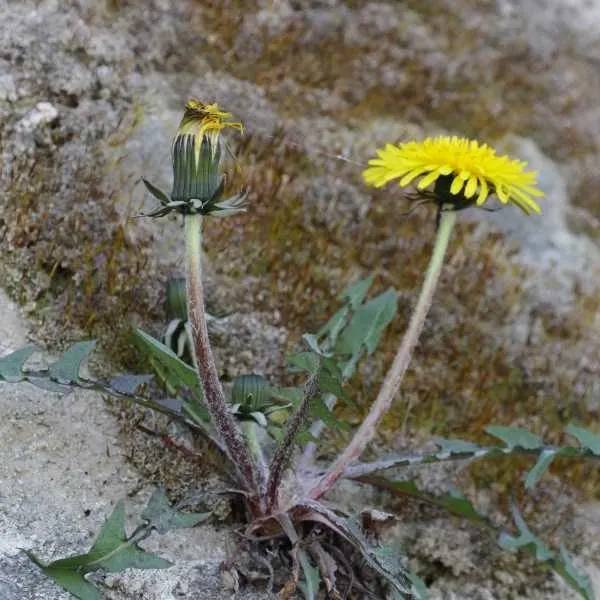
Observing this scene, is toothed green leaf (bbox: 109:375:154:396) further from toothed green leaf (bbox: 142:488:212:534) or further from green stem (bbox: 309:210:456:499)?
green stem (bbox: 309:210:456:499)

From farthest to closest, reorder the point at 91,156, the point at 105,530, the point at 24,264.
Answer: the point at 91,156
the point at 24,264
the point at 105,530

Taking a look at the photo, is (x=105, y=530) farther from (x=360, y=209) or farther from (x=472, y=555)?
(x=360, y=209)

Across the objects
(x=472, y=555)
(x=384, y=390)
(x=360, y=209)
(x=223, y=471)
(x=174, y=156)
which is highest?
(x=174, y=156)

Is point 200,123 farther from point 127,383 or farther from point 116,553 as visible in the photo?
point 116,553

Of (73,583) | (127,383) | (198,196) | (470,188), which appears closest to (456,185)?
(470,188)

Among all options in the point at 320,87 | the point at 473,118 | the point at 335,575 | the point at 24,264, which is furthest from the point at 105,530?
the point at 473,118

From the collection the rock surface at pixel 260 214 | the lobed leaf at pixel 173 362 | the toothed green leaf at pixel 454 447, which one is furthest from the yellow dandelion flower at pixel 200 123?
the toothed green leaf at pixel 454 447
